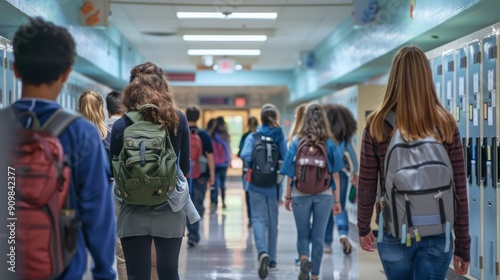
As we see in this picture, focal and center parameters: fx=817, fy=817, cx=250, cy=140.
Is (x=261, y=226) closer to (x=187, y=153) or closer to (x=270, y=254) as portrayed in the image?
(x=270, y=254)

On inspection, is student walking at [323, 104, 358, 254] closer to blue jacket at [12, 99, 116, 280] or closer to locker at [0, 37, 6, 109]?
locker at [0, 37, 6, 109]

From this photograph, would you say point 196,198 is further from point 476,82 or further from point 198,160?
point 476,82

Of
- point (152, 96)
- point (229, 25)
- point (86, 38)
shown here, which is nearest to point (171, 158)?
point (152, 96)

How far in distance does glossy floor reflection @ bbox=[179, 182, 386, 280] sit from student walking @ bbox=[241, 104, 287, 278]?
366 mm

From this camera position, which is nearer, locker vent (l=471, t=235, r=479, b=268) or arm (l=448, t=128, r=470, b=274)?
arm (l=448, t=128, r=470, b=274)

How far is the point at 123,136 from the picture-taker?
13.2ft

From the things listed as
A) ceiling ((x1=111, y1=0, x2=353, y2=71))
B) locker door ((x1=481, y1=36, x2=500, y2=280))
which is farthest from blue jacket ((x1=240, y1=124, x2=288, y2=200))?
ceiling ((x1=111, y1=0, x2=353, y2=71))

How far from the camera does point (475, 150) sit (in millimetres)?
6555

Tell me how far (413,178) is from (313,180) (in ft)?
10.6

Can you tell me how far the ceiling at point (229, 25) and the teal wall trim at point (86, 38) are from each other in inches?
11.5

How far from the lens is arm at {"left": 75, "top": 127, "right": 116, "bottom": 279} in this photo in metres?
2.49

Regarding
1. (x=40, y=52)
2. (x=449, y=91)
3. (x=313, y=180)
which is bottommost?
(x=313, y=180)

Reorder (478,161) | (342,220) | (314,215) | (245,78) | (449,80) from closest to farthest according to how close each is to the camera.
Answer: (478,161), (314,215), (449,80), (342,220), (245,78)

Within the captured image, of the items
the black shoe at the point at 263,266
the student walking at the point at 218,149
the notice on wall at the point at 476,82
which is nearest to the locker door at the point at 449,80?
the notice on wall at the point at 476,82
